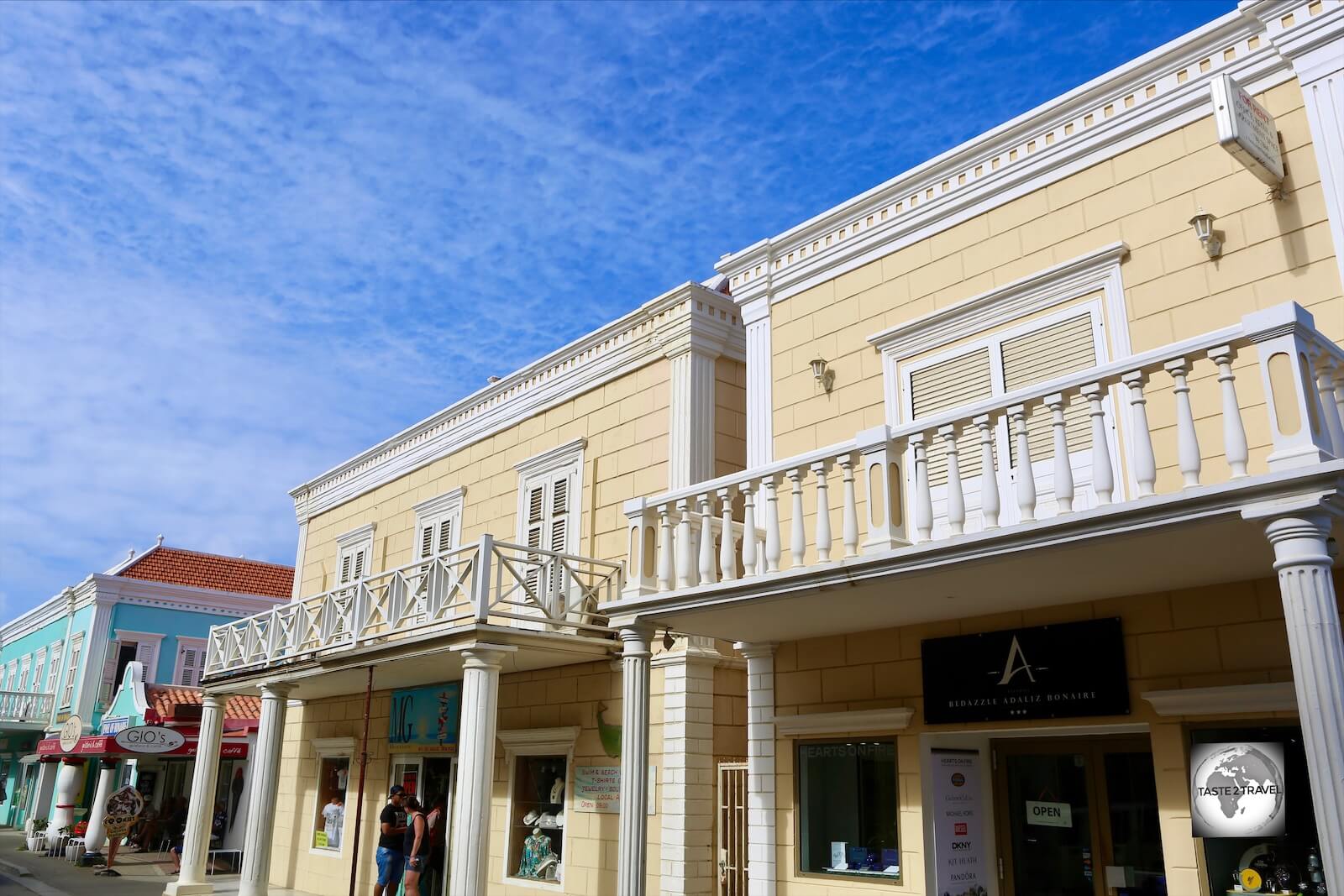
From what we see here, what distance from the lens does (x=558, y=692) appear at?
12.7m

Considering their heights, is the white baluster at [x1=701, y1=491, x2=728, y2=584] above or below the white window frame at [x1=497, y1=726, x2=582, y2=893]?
above

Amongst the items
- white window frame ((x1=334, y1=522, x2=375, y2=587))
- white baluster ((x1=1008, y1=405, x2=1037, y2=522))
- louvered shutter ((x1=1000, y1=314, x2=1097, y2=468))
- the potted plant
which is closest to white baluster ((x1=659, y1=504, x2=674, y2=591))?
louvered shutter ((x1=1000, y1=314, x2=1097, y2=468))

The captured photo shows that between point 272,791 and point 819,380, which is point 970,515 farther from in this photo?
point 272,791

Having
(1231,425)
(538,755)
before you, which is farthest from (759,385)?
(1231,425)

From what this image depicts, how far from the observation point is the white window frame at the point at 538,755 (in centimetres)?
1204

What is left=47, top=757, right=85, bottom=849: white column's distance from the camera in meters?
25.3

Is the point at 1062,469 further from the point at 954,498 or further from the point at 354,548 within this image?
the point at 354,548

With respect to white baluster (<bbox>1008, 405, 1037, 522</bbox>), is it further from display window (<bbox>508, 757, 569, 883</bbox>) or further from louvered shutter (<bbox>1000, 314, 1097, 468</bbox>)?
display window (<bbox>508, 757, 569, 883</bbox>)

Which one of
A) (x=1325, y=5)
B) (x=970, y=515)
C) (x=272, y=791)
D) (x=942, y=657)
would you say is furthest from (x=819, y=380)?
→ (x=272, y=791)

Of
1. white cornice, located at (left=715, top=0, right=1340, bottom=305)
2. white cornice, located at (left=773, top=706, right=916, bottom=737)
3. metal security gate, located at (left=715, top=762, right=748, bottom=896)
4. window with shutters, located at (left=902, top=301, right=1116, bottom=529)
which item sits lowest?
metal security gate, located at (left=715, top=762, right=748, bottom=896)

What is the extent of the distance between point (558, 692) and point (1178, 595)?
24.9 feet

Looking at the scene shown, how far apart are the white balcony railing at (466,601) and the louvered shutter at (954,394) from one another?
4.40m

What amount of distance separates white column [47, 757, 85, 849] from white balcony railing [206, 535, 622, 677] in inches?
523

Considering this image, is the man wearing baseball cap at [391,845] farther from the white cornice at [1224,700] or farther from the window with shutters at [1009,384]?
the white cornice at [1224,700]
